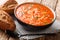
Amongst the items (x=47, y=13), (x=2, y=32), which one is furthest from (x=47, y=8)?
(x=2, y=32)

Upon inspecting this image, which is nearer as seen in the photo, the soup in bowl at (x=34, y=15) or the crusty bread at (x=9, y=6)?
the soup in bowl at (x=34, y=15)

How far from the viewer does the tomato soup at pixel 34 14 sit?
136cm

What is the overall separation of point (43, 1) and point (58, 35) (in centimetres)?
45

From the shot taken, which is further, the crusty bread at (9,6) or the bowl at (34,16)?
the crusty bread at (9,6)

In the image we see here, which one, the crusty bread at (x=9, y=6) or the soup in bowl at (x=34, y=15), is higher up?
the crusty bread at (x=9, y=6)

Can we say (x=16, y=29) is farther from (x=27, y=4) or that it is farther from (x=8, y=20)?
(x=27, y=4)

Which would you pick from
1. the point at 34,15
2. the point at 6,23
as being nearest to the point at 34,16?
the point at 34,15

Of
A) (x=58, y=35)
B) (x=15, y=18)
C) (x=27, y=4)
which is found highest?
(x=27, y=4)

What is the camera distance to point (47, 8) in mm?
1519

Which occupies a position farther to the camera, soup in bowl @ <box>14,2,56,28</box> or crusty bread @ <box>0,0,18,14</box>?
crusty bread @ <box>0,0,18,14</box>

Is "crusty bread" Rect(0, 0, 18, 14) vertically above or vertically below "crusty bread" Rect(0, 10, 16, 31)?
above

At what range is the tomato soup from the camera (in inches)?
53.6

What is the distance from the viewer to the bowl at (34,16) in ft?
4.41

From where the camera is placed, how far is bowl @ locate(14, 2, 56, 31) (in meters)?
1.34
